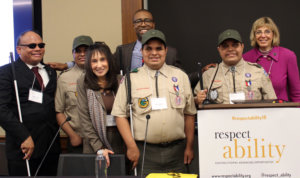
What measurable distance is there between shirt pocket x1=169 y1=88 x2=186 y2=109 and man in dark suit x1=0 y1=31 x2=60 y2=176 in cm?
115

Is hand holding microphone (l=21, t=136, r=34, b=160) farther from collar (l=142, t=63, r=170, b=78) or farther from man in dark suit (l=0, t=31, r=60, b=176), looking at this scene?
collar (l=142, t=63, r=170, b=78)

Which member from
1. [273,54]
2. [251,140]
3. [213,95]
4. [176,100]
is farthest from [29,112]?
[273,54]

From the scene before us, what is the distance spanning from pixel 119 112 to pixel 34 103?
870mm

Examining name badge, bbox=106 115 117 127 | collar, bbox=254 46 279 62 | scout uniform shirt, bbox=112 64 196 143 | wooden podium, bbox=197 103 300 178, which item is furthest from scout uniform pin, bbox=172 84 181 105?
collar, bbox=254 46 279 62

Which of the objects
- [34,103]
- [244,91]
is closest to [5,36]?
[34,103]

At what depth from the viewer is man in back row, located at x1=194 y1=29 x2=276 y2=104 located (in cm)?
260

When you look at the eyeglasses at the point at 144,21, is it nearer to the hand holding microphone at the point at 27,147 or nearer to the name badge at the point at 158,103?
the name badge at the point at 158,103

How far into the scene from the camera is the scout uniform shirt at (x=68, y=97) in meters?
2.96

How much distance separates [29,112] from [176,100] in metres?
1.29

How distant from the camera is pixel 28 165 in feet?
8.79

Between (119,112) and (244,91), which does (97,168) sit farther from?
(244,91)

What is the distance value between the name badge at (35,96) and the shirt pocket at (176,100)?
1184 millimetres

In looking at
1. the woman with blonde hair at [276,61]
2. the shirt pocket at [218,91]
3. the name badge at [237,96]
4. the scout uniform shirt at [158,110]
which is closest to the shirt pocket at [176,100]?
the scout uniform shirt at [158,110]

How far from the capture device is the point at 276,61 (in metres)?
2.92
